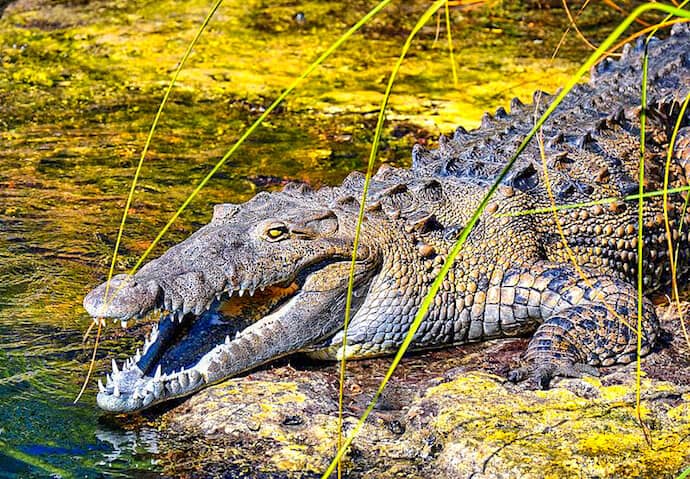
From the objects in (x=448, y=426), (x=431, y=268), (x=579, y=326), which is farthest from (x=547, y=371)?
(x=431, y=268)

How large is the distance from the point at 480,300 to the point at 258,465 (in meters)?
1.50

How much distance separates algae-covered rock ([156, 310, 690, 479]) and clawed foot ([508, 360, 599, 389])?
55mm

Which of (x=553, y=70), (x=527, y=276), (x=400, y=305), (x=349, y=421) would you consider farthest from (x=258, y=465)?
(x=553, y=70)

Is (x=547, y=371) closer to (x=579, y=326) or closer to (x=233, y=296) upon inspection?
(x=579, y=326)

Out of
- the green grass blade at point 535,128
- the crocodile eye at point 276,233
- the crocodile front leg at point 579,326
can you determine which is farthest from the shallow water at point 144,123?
the green grass blade at point 535,128

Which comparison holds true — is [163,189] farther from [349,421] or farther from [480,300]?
[349,421]

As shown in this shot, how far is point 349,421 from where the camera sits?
12.5 feet

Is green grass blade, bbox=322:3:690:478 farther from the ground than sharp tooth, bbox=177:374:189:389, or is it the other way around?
green grass blade, bbox=322:3:690:478

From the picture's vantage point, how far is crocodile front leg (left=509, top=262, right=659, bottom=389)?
4.06 m

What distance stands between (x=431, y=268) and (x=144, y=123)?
11.8 feet

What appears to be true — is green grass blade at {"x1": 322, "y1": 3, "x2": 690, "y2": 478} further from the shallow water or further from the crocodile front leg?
the crocodile front leg

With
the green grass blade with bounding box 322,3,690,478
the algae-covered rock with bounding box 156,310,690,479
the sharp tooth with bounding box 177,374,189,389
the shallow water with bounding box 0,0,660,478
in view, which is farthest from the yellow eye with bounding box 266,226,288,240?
the green grass blade with bounding box 322,3,690,478

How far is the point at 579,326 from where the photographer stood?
4305 mm

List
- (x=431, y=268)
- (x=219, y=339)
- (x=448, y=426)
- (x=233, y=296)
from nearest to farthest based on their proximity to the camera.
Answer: (x=448, y=426) → (x=219, y=339) → (x=233, y=296) → (x=431, y=268)
